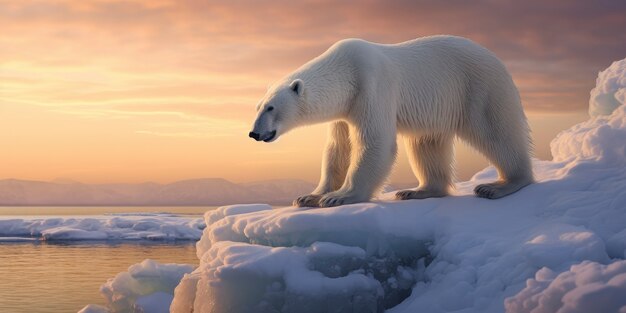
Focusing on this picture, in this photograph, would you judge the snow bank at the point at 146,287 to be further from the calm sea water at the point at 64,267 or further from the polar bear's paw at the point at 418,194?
the calm sea water at the point at 64,267

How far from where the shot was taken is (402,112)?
25.6 ft

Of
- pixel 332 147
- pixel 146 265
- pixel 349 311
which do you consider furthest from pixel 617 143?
pixel 146 265

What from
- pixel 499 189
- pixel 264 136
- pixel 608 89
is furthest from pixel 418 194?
pixel 608 89

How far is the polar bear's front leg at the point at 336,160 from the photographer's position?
26.2 feet

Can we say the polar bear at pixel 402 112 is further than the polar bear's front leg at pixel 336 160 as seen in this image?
No

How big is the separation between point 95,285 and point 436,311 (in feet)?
80.4

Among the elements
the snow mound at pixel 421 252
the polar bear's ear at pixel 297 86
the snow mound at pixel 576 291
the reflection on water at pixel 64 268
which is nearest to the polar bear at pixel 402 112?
the polar bear's ear at pixel 297 86

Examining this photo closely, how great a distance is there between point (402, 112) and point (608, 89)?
15.7 feet

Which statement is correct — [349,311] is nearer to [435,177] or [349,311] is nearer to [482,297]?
[482,297]

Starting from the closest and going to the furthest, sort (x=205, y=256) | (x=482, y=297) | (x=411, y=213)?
(x=482, y=297), (x=411, y=213), (x=205, y=256)

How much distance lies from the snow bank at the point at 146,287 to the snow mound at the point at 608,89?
703cm

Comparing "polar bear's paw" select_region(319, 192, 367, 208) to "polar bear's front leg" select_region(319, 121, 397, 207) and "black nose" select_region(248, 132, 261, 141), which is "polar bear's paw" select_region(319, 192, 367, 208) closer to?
"polar bear's front leg" select_region(319, 121, 397, 207)

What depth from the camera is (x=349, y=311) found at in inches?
255

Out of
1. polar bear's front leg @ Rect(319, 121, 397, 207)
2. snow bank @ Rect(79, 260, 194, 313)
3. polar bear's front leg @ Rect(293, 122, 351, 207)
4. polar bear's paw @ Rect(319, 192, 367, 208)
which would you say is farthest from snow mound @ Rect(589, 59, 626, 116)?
snow bank @ Rect(79, 260, 194, 313)
